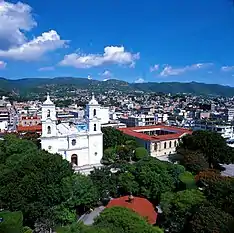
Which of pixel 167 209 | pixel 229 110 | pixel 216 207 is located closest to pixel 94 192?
pixel 167 209

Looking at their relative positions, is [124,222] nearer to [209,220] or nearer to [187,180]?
[209,220]

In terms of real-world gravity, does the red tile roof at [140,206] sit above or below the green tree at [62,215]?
above

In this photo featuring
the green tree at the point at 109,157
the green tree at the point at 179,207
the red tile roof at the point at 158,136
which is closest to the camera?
the green tree at the point at 179,207

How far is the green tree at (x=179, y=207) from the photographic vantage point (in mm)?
16156

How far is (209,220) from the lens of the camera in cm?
1398

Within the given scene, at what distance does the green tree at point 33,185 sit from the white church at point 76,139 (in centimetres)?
806

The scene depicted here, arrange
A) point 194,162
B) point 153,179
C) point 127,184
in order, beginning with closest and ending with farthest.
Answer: point 153,179 → point 127,184 → point 194,162

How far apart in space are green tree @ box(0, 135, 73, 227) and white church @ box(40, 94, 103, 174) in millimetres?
8058

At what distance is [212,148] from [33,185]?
62.7ft

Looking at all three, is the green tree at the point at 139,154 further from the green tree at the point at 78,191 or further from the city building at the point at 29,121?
the city building at the point at 29,121

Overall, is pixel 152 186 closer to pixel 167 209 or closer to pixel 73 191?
pixel 167 209

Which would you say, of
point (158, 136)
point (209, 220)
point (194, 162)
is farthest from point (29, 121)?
point (209, 220)

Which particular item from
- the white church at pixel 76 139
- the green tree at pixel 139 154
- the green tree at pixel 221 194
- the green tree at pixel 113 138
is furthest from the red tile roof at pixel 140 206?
the green tree at pixel 113 138

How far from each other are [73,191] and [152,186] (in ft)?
18.5
